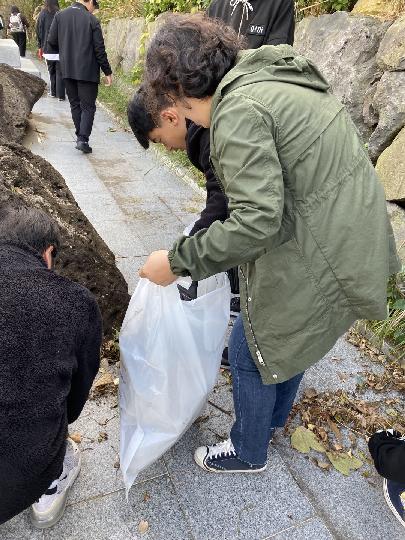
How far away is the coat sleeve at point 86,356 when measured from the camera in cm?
138

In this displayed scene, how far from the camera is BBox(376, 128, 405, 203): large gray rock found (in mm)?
3217

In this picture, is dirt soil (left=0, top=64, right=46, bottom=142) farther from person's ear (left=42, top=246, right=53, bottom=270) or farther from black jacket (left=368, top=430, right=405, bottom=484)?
black jacket (left=368, top=430, right=405, bottom=484)

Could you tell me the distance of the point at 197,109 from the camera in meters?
1.30

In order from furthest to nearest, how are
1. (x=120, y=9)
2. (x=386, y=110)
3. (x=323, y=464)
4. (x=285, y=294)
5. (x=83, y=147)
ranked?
1. (x=120, y=9)
2. (x=83, y=147)
3. (x=386, y=110)
4. (x=323, y=464)
5. (x=285, y=294)

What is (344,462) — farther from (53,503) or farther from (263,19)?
(263,19)

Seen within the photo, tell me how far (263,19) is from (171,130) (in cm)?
223

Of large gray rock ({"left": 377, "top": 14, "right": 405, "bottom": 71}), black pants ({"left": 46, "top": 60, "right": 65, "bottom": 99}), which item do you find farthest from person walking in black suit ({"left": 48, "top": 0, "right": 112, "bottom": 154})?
large gray rock ({"left": 377, "top": 14, "right": 405, "bottom": 71})

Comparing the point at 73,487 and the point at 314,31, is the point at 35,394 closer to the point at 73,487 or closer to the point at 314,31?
the point at 73,487

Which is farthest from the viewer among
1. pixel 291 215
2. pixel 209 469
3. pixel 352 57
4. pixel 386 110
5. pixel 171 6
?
pixel 171 6

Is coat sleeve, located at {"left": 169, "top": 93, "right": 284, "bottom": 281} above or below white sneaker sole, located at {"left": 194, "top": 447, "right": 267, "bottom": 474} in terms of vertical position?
above

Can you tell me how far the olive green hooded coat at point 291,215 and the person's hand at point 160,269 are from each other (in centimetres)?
9

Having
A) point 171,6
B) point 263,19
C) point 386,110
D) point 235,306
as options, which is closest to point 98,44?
point 171,6

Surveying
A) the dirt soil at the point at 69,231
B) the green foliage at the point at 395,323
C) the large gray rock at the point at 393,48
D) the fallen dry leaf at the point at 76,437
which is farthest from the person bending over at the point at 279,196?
the large gray rock at the point at 393,48

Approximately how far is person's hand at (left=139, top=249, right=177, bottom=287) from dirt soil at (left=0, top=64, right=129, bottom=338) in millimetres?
1057
